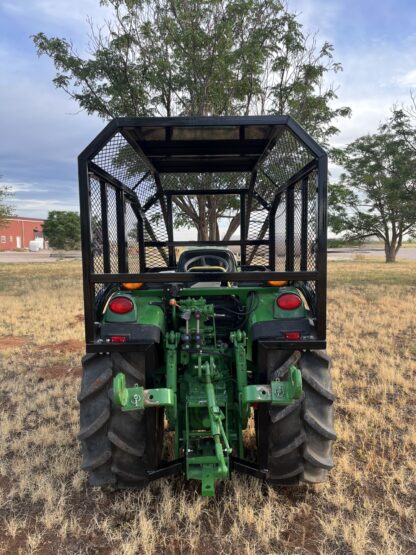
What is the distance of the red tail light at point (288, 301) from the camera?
319 centimetres

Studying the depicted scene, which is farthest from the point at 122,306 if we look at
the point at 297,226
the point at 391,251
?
the point at 391,251

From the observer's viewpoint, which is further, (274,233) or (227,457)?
(274,233)

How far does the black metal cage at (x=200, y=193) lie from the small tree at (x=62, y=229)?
59807mm

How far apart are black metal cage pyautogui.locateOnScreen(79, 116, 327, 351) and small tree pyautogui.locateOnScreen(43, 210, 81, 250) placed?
59807 millimetres

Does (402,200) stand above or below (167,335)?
above

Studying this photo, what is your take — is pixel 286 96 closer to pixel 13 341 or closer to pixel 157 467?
pixel 13 341

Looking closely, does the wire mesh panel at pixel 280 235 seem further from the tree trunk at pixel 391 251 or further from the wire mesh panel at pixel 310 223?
the tree trunk at pixel 391 251

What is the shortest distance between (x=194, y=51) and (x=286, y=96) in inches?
106

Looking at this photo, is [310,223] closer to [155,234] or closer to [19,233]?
[155,234]

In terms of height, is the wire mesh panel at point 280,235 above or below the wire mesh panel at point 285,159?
below

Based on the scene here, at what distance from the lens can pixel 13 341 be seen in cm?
855

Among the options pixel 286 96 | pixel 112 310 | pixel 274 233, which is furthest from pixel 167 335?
pixel 286 96

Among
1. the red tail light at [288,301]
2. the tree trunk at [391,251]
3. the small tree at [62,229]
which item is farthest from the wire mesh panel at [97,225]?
the small tree at [62,229]

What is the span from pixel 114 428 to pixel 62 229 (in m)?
62.5
